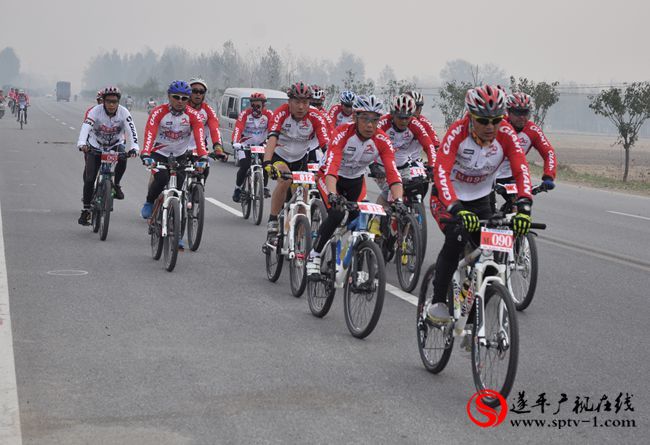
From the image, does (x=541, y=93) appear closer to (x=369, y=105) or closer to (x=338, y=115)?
(x=338, y=115)

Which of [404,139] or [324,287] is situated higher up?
[404,139]

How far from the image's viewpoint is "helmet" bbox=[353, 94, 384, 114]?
830cm

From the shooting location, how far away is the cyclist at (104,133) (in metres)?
13.2

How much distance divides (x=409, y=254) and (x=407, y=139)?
6.02ft

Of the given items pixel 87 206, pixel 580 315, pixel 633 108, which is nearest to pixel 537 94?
pixel 633 108

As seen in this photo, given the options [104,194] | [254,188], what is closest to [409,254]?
[104,194]

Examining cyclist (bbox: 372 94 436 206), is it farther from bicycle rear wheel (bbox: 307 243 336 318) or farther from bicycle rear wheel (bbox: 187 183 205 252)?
bicycle rear wheel (bbox: 307 243 336 318)

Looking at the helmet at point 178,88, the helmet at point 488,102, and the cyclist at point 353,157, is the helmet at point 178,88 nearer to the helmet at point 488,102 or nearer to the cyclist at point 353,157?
the cyclist at point 353,157

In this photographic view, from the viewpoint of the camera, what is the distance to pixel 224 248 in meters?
12.5

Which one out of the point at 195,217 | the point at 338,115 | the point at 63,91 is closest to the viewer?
the point at 195,217

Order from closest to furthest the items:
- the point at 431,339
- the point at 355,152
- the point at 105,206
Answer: the point at 431,339
the point at 355,152
the point at 105,206

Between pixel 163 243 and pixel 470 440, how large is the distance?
6.29 m

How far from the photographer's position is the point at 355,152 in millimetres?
8766

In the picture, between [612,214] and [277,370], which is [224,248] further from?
[612,214]
